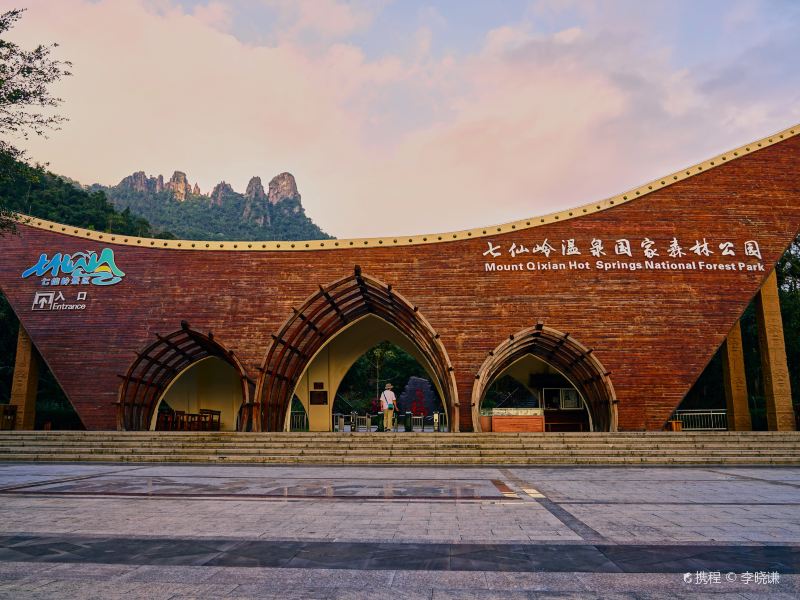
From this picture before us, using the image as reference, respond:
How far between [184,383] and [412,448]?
42.4 feet

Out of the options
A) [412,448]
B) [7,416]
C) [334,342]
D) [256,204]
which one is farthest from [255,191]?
[412,448]

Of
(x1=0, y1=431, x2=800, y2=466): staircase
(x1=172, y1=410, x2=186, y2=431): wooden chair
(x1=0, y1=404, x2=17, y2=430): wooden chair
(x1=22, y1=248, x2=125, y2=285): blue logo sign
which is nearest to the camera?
(x1=0, y1=431, x2=800, y2=466): staircase

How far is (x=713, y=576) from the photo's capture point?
3855mm

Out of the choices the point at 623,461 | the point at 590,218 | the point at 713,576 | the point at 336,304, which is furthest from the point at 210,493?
the point at 590,218

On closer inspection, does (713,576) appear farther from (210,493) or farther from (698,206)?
(698,206)

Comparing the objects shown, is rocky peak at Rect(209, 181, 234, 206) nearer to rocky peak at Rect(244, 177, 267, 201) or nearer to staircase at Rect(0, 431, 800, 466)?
rocky peak at Rect(244, 177, 267, 201)

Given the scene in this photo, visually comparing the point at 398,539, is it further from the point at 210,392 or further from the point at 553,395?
the point at 210,392

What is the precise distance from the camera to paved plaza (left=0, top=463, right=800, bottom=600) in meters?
3.68

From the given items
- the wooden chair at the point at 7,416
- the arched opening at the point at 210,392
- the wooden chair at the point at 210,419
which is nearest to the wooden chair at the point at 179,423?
the wooden chair at the point at 210,419

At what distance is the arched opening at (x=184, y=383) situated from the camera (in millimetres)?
17703

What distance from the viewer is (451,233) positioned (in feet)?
63.3

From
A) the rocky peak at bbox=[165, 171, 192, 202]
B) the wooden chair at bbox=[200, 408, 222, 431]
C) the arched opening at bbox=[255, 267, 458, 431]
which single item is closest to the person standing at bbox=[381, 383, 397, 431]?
the arched opening at bbox=[255, 267, 458, 431]

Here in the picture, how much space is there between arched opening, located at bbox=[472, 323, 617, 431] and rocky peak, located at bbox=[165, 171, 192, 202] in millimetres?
87756

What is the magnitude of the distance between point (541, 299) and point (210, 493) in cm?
1302
